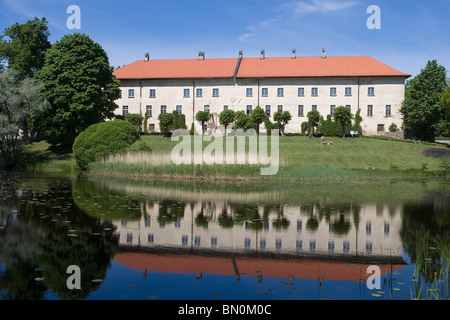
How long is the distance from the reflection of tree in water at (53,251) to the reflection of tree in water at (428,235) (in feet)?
17.2

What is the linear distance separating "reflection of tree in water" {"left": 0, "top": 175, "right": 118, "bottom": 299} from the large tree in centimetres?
2714

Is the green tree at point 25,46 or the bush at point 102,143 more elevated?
the green tree at point 25,46

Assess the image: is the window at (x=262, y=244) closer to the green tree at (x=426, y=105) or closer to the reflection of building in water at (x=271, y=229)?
the reflection of building in water at (x=271, y=229)

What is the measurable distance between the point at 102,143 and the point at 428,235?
22.7m

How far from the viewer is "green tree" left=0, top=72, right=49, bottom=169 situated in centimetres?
3073

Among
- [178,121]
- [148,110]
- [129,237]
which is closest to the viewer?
Result: [129,237]

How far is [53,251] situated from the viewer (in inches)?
300

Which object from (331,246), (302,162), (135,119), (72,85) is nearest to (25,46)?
(72,85)

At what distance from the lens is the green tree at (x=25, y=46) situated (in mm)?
42250

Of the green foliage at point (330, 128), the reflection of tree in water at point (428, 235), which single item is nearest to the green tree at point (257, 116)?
the green foliage at point (330, 128)

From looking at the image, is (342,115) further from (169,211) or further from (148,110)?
(169,211)

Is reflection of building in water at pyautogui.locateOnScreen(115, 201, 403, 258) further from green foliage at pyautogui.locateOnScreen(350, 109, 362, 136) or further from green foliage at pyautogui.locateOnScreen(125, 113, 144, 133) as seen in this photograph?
green foliage at pyautogui.locateOnScreen(350, 109, 362, 136)
